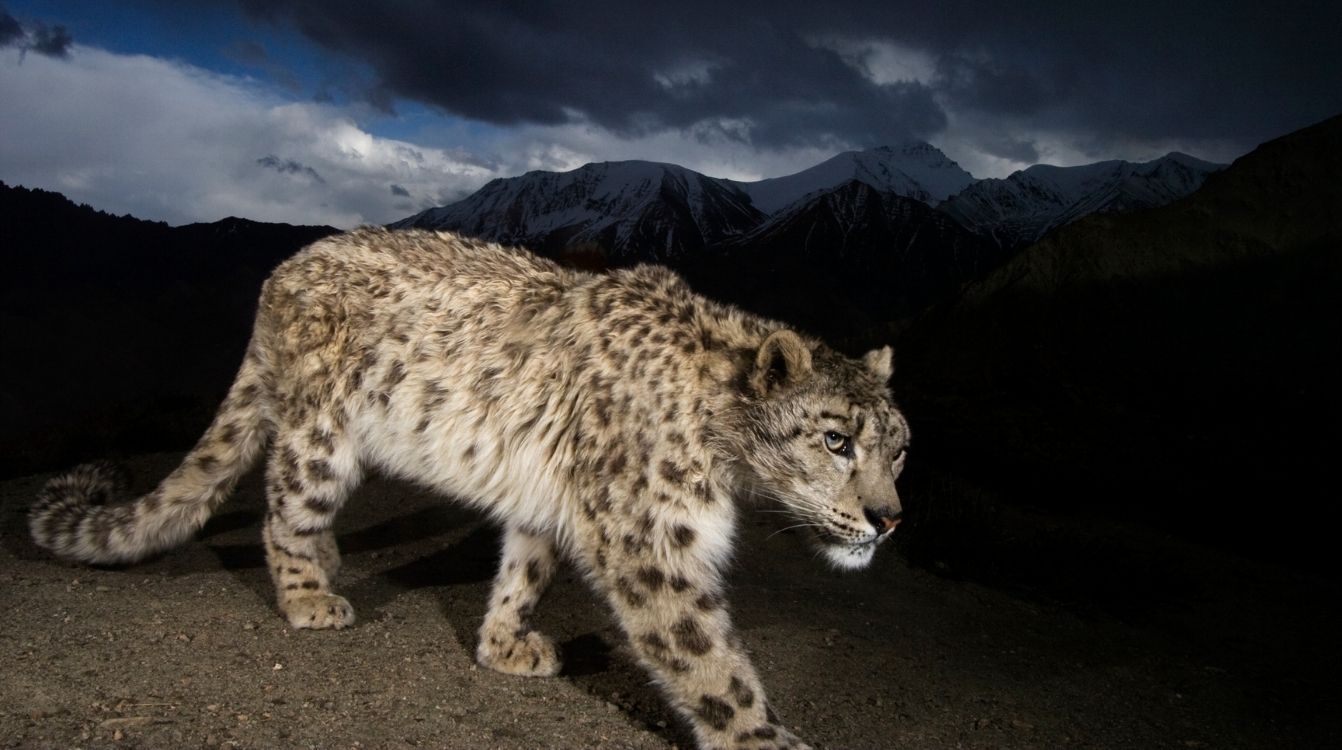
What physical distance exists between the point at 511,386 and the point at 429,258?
100 centimetres

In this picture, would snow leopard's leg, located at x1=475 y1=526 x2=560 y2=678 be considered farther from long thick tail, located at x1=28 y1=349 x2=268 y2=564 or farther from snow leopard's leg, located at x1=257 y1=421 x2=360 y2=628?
long thick tail, located at x1=28 y1=349 x2=268 y2=564

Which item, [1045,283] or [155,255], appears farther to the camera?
[155,255]

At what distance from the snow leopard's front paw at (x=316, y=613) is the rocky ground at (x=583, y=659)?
0.08 metres

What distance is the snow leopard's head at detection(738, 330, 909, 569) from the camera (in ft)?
12.4

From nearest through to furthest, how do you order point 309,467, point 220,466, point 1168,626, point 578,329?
point 578,329
point 309,467
point 220,466
point 1168,626

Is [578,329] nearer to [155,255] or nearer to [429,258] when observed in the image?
[429,258]

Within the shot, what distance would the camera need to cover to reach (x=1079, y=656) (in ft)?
18.5

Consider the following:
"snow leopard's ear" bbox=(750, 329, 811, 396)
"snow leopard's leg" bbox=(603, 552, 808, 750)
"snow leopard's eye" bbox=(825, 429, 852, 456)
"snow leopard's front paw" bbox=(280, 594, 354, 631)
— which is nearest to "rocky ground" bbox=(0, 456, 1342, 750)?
"snow leopard's front paw" bbox=(280, 594, 354, 631)

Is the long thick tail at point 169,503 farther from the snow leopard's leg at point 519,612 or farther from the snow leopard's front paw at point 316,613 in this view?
the snow leopard's leg at point 519,612

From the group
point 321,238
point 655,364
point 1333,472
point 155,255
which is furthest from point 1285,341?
point 155,255

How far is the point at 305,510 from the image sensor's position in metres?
4.65

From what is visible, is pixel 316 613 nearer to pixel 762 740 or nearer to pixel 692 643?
pixel 692 643

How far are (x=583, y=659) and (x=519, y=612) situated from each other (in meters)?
0.47

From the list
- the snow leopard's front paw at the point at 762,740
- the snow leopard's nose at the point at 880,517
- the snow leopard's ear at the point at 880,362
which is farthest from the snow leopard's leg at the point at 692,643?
the snow leopard's ear at the point at 880,362
